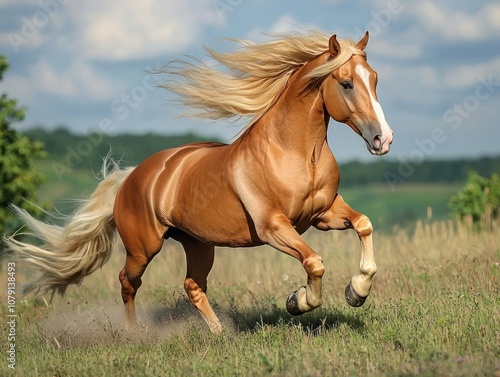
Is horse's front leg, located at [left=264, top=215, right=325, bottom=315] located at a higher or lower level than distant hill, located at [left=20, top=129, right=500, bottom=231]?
higher

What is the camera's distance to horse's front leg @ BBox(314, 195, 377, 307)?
546cm

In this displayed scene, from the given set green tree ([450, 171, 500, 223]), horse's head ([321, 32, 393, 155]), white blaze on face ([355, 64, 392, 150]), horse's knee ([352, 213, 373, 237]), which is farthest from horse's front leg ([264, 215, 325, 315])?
green tree ([450, 171, 500, 223])

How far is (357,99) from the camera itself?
5.23 m

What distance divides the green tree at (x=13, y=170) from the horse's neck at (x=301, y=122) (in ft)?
32.4

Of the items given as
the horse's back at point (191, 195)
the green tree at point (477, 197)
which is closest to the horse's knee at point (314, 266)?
the horse's back at point (191, 195)

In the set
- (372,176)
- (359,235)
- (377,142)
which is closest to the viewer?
(377,142)

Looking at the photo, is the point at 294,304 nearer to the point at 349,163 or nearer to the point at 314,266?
the point at 314,266

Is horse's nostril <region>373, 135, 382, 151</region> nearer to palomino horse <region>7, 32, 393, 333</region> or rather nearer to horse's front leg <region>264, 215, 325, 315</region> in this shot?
palomino horse <region>7, 32, 393, 333</region>

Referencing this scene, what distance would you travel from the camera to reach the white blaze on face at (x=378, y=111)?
16.4 ft

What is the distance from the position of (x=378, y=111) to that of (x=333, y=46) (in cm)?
65

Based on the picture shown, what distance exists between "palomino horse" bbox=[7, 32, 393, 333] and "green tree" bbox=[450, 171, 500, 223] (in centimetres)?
831

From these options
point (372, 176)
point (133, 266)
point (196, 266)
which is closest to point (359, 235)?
point (196, 266)

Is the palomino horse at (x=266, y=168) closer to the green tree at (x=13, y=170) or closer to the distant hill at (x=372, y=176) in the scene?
the green tree at (x=13, y=170)

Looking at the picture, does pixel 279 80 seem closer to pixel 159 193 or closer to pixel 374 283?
pixel 159 193
